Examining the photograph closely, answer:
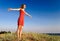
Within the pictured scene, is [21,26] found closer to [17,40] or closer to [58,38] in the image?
[17,40]

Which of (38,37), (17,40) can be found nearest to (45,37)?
(38,37)

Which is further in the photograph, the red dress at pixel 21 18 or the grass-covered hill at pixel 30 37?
the grass-covered hill at pixel 30 37

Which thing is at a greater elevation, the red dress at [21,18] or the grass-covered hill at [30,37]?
the red dress at [21,18]

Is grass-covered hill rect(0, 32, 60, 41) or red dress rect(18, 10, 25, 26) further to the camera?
grass-covered hill rect(0, 32, 60, 41)

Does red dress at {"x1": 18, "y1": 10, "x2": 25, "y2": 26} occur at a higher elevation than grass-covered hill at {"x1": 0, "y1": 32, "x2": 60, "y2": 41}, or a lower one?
higher

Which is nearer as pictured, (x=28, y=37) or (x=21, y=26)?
(x=21, y=26)

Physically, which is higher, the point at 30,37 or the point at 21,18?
the point at 21,18

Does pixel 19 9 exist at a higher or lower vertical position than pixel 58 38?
higher

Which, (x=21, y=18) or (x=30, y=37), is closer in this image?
(x=21, y=18)

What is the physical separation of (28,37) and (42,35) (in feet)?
3.94

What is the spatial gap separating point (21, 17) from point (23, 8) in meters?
0.47

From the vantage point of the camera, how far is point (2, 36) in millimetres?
13570

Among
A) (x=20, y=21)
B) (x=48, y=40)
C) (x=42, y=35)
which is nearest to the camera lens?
(x=20, y=21)

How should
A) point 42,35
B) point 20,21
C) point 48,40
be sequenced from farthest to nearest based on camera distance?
point 42,35 → point 48,40 → point 20,21
